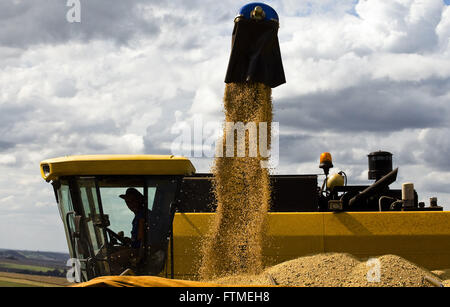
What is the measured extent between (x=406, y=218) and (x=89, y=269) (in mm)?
3723

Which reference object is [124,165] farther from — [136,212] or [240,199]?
[240,199]

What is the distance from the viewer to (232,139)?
658 cm

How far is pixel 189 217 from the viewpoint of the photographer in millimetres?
6250

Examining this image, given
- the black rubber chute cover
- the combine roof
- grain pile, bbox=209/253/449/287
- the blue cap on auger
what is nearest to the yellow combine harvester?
the combine roof

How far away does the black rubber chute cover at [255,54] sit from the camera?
683cm

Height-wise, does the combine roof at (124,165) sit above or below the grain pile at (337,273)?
above

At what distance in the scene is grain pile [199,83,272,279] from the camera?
19.7 feet

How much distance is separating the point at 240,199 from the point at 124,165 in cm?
210

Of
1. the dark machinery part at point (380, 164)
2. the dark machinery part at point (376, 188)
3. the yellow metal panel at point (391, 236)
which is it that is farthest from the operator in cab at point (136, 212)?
the dark machinery part at point (380, 164)

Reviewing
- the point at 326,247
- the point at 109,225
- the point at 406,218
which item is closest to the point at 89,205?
the point at 109,225

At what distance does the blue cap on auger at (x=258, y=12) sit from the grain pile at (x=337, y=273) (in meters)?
3.12

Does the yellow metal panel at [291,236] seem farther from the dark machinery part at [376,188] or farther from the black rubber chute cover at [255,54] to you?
the black rubber chute cover at [255,54]

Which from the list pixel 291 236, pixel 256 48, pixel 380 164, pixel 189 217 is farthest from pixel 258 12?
pixel 380 164

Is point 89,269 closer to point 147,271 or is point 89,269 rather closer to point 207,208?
point 147,271
